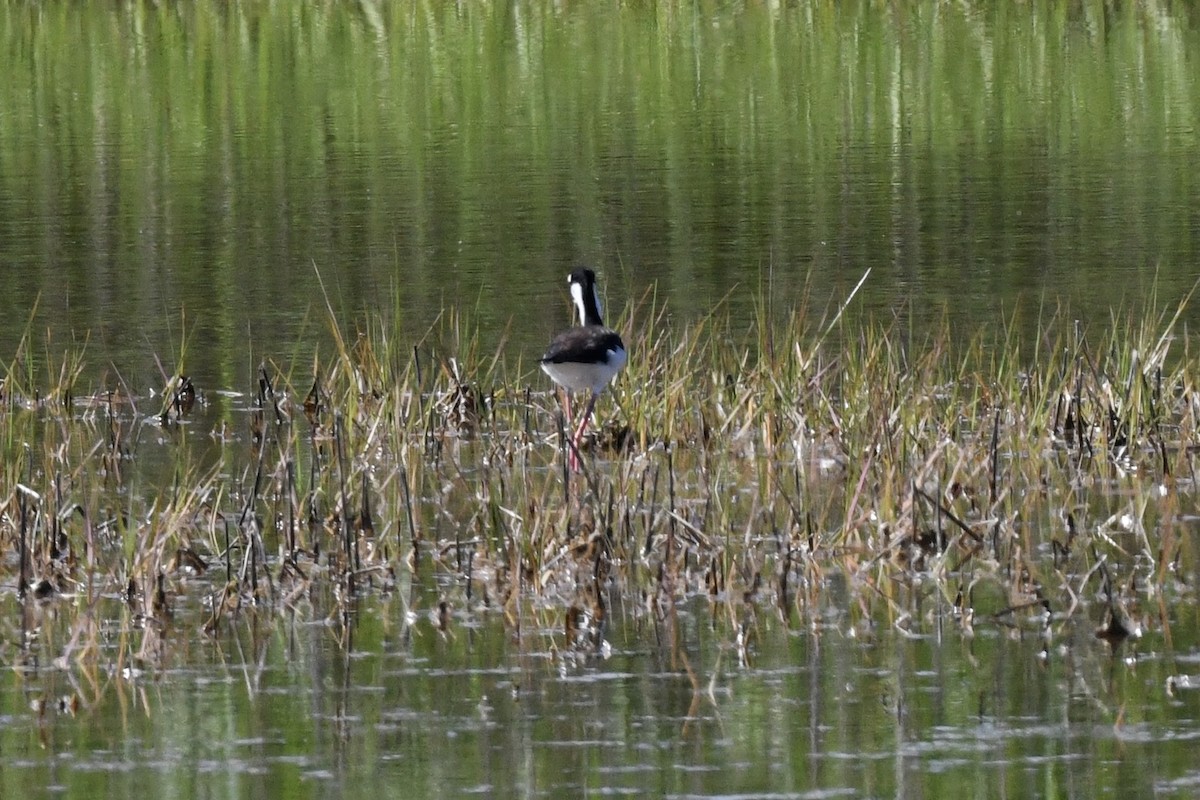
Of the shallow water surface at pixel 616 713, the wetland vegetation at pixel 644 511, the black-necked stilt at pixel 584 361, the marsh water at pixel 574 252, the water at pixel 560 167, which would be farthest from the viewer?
the water at pixel 560 167

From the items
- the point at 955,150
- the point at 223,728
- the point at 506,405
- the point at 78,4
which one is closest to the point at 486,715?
the point at 223,728

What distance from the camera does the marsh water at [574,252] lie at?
680 centimetres

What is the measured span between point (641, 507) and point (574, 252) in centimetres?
1037

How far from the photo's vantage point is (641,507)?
940 cm

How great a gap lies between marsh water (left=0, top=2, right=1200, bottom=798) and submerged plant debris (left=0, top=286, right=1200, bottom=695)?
179 mm

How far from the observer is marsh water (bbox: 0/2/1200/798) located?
268 inches

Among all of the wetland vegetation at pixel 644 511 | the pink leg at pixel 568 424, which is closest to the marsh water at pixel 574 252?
the wetland vegetation at pixel 644 511

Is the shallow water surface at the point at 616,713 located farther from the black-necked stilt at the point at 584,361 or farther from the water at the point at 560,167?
the water at the point at 560,167

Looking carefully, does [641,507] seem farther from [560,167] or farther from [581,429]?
[560,167]

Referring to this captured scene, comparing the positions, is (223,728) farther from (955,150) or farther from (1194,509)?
(955,150)

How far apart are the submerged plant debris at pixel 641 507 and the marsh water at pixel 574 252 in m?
0.18

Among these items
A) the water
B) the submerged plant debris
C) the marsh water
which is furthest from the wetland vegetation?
the water

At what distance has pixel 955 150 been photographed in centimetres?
2570

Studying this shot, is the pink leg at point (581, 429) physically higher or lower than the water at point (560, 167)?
lower
